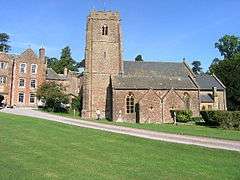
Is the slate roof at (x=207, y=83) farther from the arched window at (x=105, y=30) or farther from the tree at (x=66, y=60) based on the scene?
the tree at (x=66, y=60)

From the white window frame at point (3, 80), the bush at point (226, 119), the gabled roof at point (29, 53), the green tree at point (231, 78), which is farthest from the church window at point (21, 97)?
the green tree at point (231, 78)

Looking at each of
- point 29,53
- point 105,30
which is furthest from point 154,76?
point 29,53

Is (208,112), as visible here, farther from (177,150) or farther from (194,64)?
(194,64)

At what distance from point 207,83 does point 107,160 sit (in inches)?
2117

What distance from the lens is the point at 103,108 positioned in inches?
2084

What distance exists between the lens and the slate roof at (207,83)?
209 feet

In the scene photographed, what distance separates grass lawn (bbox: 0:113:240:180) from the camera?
38.0ft

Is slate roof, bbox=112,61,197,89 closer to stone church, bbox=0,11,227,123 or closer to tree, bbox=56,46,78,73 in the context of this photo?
stone church, bbox=0,11,227,123

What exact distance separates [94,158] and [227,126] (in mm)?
26174

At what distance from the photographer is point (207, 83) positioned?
64.9 meters

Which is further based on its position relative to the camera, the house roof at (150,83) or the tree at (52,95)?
the tree at (52,95)

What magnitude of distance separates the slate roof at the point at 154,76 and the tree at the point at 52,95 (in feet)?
34.4

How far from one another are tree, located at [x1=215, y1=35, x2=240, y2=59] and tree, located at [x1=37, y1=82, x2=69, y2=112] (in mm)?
49090

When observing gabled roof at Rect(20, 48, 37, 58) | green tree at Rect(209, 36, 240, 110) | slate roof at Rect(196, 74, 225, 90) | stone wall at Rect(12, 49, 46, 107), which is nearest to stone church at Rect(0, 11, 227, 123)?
slate roof at Rect(196, 74, 225, 90)
